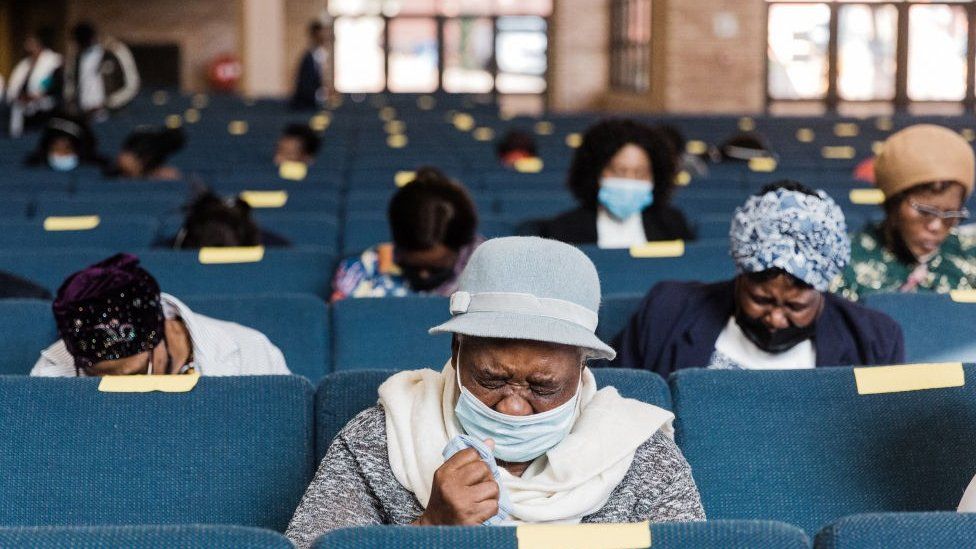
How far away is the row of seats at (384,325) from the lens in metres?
3.16

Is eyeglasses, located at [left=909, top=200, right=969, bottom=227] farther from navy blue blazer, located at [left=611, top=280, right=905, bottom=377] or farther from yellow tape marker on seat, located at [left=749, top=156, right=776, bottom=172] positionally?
yellow tape marker on seat, located at [left=749, top=156, right=776, bottom=172]

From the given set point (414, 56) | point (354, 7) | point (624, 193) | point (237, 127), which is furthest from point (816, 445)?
point (414, 56)

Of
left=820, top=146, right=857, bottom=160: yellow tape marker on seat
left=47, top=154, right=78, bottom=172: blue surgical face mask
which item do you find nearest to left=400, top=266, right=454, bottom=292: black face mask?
left=47, top=154, right=78, bottom=172: blue surgical face mask

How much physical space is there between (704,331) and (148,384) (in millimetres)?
1242

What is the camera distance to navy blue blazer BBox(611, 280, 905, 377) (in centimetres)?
281

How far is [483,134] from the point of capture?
10930 mm

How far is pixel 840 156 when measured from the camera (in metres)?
9.30

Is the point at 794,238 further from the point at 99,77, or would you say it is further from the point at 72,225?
the point at 99,77

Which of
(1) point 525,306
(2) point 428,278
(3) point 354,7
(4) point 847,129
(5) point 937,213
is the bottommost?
(4) point 847,129

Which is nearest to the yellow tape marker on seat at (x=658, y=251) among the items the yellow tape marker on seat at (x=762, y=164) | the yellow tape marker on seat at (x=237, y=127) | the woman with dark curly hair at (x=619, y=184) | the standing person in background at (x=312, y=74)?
the woman with dark curly hair at (x=619, y=184)

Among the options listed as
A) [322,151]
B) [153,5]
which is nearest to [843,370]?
[322,151]

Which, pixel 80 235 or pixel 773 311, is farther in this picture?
pixel 80 235

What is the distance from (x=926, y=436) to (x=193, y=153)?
7437 mm

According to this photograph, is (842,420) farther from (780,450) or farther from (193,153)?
(193,153)
